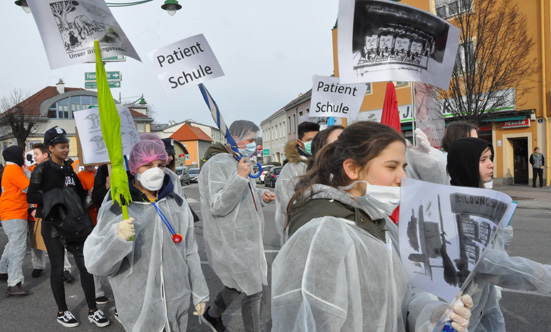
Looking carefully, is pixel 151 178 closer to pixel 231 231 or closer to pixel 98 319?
pixel 231 231

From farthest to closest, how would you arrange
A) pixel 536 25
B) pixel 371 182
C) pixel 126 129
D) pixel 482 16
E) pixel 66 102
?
pixel 66 102 < pixel 536 25 < pixel 482 16 < pixel 126 129 < pixel 371 182

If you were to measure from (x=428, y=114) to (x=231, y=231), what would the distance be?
7.47 feet

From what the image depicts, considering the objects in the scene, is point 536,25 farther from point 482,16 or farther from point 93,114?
point 93,114

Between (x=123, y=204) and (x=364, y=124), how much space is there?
1632 mm

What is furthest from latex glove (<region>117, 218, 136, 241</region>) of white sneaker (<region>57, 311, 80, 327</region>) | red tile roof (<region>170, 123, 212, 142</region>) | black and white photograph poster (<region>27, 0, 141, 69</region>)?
red tile roof (<region>170, 123, 212, 142</region>)

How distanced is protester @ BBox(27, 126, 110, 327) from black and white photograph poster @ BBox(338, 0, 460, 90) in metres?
3.38

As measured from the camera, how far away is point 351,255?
1.51 metres

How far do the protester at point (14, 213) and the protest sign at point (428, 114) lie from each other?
16.8 ft

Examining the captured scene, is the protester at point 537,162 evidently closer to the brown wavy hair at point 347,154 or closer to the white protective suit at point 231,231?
the white protective suit at point 231,231

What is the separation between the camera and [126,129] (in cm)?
409

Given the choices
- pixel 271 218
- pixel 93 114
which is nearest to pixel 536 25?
pixel 271 218

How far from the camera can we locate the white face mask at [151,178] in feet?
9.80

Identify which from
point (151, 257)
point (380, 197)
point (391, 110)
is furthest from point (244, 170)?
point (380, 197)

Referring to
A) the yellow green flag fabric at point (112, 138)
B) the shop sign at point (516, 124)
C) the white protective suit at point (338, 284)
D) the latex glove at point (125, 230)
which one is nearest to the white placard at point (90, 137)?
the yellow green flag fabric at point (112, 138)
